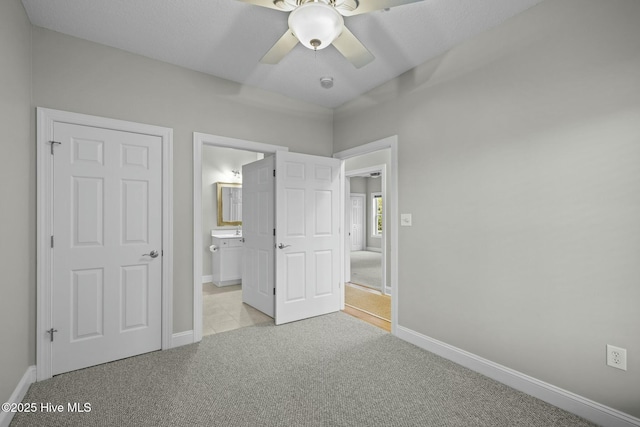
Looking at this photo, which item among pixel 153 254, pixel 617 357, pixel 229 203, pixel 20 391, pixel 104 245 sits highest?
pixel 229 203

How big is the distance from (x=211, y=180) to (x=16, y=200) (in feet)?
12.2

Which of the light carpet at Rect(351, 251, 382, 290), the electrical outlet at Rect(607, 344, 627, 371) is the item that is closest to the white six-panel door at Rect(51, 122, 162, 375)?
the electrical outlet at Rect(607, 344, 627, 371)

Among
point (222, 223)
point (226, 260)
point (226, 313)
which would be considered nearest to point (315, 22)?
point (226, 313)

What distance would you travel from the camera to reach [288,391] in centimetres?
216

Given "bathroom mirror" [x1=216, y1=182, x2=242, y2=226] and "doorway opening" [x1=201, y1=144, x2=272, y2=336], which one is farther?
"bathroom mirror" [x1=216, y1=182, x2=242, y2=226]

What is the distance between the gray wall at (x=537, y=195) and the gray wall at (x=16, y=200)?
3060 millimetres

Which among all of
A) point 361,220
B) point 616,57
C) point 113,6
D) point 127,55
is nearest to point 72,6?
point 113,6

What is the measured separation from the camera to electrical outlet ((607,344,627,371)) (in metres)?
1.78

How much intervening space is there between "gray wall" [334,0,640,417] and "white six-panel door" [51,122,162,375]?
8.24ft

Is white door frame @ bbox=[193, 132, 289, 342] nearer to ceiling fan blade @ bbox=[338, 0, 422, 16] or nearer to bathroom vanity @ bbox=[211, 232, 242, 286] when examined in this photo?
ceiling fan blade @ bbox=[338, 0, 422, 16]

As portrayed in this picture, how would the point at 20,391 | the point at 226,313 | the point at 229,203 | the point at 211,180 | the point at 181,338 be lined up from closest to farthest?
the point at 20,391, the point at 181,338, the point at 226,313, the point at 211,180, the point at 229,203

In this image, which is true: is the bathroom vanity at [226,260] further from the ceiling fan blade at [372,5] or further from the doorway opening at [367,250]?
the ceiling fan blade at [372,5]

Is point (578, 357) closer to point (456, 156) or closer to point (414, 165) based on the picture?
point (456, 156)

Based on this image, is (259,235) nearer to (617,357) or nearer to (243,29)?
(243,29)
